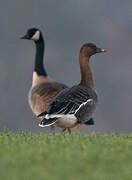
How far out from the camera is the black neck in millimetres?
17188

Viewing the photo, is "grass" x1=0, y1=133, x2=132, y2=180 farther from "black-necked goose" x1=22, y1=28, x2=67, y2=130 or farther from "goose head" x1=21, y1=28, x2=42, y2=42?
"goose head" x1=21, y1=28, x2=42, y2=42

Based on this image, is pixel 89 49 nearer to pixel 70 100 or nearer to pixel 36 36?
pixel 70 100

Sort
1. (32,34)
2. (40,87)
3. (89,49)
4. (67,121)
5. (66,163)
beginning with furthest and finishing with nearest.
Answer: (32,34) → (40,87) → (89,49) → (67,121) → (66,163)

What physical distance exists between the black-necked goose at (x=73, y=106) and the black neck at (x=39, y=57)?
361 centimetres

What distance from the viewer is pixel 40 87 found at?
50.4 feet

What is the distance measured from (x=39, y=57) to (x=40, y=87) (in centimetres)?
314

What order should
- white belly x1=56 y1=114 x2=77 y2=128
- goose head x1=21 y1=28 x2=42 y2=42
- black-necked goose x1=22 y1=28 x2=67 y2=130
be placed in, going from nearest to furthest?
white belly x1=56 y1=114 x2=77 y2=128 < black-necked goose x1=22 y1=28 x2=67 y2=130 < goose head x1=21 y1=28 x2=42 y2=42

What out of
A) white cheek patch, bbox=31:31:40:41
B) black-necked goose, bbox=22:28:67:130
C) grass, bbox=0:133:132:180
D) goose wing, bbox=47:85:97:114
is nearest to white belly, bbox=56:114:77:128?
goose wing, bbox=47:85:97:114

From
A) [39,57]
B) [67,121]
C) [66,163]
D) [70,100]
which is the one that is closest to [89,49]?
[70,100]

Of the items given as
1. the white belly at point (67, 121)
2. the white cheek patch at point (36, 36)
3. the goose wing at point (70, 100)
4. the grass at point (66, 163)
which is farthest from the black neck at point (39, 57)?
the grass at point (66, 163)

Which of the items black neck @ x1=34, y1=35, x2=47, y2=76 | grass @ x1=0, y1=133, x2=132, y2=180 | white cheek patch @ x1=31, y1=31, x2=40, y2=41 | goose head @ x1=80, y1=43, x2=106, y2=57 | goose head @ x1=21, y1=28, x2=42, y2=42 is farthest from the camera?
white cheek patch @ x1=31, y1=31, x2=40, y2=41

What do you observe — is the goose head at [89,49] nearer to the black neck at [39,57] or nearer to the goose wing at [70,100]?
the goose wing at [70,100]

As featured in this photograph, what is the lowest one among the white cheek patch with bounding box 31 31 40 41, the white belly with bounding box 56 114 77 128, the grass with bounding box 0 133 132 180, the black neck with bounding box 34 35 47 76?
the white belly with bounding box 56 114 77 128

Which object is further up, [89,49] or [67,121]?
[89,49]
